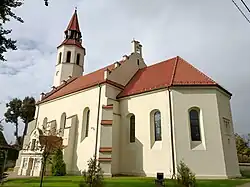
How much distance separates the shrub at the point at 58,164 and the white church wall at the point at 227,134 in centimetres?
1441

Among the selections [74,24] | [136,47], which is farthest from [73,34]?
[136,47]

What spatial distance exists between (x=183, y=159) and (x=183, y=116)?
3.43 metres

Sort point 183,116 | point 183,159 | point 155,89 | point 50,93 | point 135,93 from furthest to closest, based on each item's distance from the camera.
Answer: point 50,93, point 135,93, point 155,89, point 183,116, point 183,159

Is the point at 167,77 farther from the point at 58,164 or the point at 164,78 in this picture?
the point at 58,164

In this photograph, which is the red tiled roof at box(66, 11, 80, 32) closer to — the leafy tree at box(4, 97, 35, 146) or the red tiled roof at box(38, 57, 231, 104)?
the red tiled roof at box(38, 57, 231, 104)

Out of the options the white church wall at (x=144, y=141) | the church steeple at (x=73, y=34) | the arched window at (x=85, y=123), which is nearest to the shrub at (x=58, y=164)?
the arched window at (x=85, y=123)

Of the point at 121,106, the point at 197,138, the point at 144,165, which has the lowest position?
the point at 144,165

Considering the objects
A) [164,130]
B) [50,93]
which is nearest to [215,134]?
[164,130]

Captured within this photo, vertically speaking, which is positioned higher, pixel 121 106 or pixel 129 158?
pixel 121 106

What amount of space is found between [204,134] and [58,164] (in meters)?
13.6

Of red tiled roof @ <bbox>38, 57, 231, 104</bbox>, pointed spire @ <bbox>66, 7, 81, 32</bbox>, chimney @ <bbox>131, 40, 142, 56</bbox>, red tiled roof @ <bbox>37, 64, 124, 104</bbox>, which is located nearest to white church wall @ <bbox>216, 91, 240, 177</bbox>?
red tiled roof @ <bbox>38, 57, 231, 104</bbox>

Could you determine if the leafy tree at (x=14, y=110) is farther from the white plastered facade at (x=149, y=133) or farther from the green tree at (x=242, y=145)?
the green tree at (x=242, y=145)

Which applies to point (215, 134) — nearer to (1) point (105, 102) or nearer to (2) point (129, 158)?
(2) point (129, 158)

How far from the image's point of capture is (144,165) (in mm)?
18859
